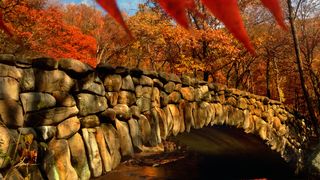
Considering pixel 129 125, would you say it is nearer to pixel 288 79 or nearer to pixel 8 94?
pixel 8 94

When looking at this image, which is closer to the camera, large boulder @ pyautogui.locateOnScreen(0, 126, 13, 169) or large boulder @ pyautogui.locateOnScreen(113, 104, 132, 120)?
large boulder @ pyautogui.locateOnScreen(0, 126, 13, 169)

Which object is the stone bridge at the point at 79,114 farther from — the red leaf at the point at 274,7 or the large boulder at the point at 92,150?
the red leaf at the point at 274,7

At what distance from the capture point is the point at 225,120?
1023 cm

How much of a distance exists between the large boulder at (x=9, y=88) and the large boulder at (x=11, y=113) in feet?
0.15

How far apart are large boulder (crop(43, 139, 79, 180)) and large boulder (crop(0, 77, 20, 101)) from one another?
723 mm

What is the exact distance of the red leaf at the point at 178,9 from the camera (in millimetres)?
412

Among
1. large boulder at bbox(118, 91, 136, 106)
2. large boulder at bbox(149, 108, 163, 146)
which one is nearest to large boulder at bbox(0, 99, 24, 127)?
large boulder at bbox(118, 91, 136, 106)

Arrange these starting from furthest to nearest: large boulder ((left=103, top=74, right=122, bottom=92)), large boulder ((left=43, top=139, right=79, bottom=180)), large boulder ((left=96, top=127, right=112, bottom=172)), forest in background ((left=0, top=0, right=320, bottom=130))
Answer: forest in background ((left=0, top=0, right=320, bottom=130))
large boulder ((left=103, top=74, right=122, bottom=92))
large boulder ((left=96, top=127, right=112, bottom=172))
large boulder ((left=43, top=139, right=79, bottom=180))

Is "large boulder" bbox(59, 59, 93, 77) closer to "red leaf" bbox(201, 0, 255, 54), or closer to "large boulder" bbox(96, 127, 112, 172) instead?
"large boulder" bbox(96, 127, 112, 172)

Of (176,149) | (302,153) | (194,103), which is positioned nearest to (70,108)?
(194,103)

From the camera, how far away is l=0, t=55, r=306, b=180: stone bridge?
12.7 feet

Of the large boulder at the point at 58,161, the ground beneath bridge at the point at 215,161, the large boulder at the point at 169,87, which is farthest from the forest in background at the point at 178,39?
the large boulder at the point at 58,161

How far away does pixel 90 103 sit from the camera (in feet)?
16.4

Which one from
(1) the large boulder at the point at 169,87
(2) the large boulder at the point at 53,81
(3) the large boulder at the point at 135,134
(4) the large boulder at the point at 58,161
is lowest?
(4) the large boulder at the point at 58,161
